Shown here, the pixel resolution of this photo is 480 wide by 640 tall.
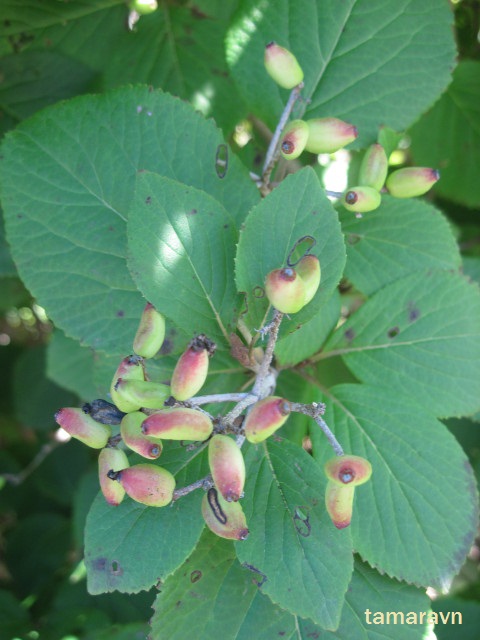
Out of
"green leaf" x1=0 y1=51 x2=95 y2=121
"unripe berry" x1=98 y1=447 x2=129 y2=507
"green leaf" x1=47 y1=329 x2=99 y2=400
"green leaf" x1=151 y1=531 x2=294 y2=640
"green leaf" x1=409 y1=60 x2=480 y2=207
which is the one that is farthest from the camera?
"green leaf" x1=409 y1=60 x2=480 y2=207

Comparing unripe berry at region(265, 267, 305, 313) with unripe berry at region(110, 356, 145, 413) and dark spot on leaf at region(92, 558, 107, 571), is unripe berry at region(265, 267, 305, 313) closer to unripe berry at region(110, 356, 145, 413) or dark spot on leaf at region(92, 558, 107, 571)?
unripe berry at region(110, 356, 145, 413)

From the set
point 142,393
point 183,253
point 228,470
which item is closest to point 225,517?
point 228,470

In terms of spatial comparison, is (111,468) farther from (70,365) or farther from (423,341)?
(70,365)

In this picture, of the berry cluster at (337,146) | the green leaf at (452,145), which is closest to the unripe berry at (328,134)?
the berry cluster at (337,146)

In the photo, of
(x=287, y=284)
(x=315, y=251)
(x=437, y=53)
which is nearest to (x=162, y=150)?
(x=315, y=251)

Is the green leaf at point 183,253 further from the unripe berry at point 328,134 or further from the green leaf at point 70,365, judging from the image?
the green leaf at point 70,365

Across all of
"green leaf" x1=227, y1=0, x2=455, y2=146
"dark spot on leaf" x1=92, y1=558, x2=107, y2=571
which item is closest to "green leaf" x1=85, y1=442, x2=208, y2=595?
"dark spot on leaf" x1=92, y1=558, x2=107, y2=571
